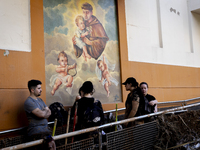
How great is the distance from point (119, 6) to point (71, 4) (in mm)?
1879

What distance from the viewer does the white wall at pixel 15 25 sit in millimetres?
5188

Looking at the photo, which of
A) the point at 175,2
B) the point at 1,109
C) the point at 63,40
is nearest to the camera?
the point at 1,109

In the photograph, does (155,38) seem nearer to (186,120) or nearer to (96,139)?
(186,120)

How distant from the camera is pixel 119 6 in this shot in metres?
7.71

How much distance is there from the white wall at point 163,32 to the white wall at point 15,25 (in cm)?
355

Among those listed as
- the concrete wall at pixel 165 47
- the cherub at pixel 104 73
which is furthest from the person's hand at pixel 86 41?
the concrete wall at pixel 165 47

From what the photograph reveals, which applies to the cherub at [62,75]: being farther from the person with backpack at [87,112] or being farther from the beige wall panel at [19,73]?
the person with backpack at [87,112]

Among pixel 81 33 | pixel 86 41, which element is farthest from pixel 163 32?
pixel 81 33

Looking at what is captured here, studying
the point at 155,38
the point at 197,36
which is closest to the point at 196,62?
the point at 197,36

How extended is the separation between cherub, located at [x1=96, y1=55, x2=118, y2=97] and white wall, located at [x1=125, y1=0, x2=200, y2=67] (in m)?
1.07

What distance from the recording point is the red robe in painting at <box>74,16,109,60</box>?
6821mm

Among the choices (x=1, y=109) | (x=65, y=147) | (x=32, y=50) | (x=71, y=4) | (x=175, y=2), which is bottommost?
(x=65, y=147)

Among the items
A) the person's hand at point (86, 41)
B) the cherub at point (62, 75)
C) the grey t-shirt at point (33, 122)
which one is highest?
the person's hand at point (86, 41)

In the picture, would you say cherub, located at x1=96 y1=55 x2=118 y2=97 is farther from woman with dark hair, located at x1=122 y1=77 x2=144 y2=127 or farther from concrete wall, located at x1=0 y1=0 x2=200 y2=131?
woman with dark hair, located at x1=122 y1=77 x2=144 y2=127
